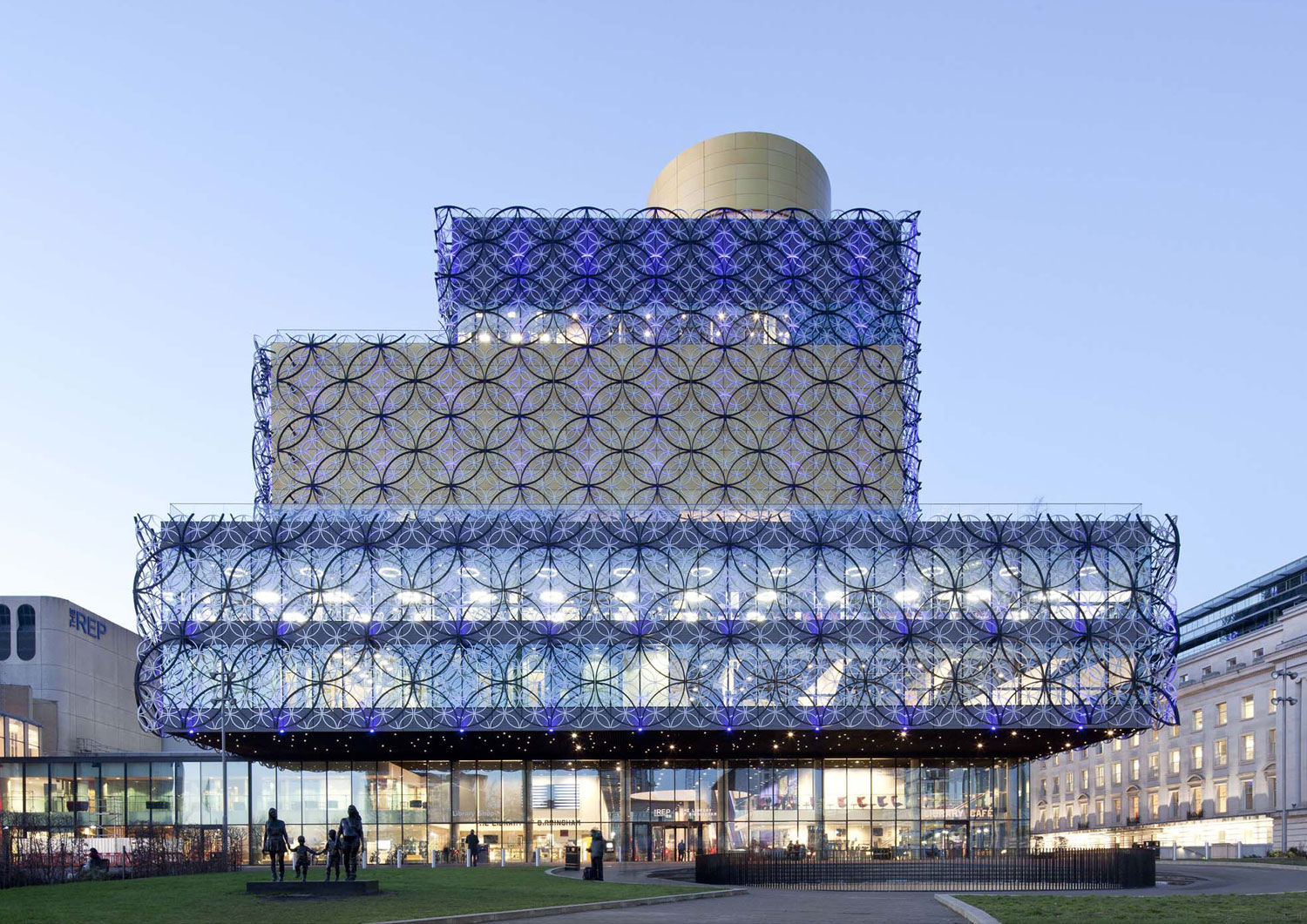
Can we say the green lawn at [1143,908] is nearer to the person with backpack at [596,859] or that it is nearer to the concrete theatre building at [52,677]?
the person with backpack at [596,859]

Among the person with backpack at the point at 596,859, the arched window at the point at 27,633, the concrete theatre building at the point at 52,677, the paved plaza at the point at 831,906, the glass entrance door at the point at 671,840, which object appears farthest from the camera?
the arched window at the point at 27,633

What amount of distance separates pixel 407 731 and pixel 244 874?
24332 mm

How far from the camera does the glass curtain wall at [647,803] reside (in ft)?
279

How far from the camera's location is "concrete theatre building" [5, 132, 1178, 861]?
71938 millimetres

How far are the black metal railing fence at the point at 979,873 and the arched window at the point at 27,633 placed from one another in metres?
85.2

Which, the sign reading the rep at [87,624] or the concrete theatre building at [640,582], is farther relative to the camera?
the sign reading the rep at [87,624]

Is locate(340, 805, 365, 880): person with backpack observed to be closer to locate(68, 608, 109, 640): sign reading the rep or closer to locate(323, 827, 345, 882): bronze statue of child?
locate(323, 827, 345, 882): bronze statue of child

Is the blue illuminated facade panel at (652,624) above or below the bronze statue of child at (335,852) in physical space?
above

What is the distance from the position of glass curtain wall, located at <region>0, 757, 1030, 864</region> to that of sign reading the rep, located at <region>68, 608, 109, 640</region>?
37492 millimetres

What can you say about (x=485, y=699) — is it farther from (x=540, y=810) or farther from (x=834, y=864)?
(x=834, y=864)

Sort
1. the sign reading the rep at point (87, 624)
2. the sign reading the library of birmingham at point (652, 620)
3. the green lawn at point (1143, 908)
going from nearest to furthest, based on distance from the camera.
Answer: the green lawn at point (1143, 908) < the sign reading the library of birmingham at point (652, 620) < the sign reading the rep at point (87, 624)

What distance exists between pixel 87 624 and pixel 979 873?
319 feet

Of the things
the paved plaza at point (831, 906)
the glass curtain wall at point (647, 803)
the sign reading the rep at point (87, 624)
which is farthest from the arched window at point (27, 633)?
A: the paved plaza at point (831, 906)

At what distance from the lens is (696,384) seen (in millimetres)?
84188
